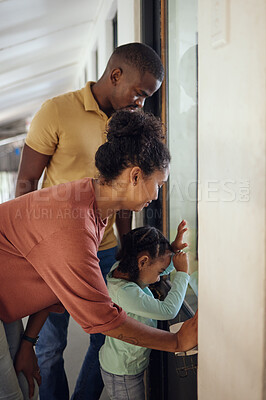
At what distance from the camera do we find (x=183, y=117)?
1384mm

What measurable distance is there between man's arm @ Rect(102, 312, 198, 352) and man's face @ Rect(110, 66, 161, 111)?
83cm

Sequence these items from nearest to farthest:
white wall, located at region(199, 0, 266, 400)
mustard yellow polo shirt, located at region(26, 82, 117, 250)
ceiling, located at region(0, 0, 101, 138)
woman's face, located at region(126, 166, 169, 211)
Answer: white wall, located at region(199, 0, 266, 400), woman's face, located at region(126, 166, 169, 211), mustard yellow polo shirt, located at region(26, 82, 117, 250), ceiling, located at region(0, 0, 101, 138)

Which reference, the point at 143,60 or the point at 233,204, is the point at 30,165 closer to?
the point at 143,60

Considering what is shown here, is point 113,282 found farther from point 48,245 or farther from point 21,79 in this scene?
point 21,79

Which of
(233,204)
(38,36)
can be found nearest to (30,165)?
(233,204)

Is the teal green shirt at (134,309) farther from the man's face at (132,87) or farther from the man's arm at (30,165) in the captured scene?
the man's face at (132,87)

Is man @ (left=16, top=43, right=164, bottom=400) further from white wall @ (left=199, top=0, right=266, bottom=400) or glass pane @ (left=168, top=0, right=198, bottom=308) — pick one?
Result: white wall @ (left=199, top=0, right=266, bottom=400)

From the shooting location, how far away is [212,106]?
26.5 inches

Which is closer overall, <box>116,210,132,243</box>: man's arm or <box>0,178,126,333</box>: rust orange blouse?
<box>0,178,126,333</box>: rust orange blouse

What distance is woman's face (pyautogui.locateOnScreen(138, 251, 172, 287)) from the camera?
1.32 m

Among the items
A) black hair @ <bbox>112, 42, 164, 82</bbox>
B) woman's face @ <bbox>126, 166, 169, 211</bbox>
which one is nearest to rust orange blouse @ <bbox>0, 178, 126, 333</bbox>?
woman's face @ <bbox>126, 166, 169, 211</bbox>

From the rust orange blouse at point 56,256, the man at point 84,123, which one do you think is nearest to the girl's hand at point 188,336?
the rust orange blouse at point 56,256

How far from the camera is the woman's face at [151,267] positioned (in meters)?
1.32

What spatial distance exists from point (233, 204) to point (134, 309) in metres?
0.68
